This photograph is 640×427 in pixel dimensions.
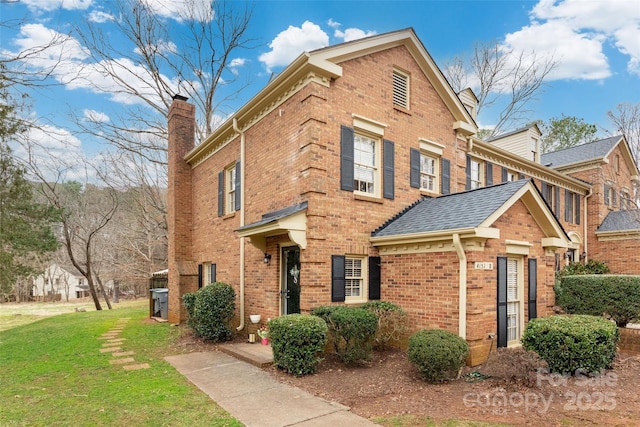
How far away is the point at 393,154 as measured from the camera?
31.6 ft

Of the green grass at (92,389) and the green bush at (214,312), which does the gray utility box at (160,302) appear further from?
the green bush at (214,312)

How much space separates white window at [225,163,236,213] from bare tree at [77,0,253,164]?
9.68m

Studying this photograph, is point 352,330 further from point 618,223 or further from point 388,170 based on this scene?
point 618,223

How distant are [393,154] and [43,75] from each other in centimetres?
729

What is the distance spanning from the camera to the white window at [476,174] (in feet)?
44.3

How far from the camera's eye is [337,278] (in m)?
8.28

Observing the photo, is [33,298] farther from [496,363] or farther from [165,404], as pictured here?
[496,363]

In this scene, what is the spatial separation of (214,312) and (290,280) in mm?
2351

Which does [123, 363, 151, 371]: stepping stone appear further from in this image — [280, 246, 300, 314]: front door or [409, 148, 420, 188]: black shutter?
[409, 148, 420, 188]: black shutter

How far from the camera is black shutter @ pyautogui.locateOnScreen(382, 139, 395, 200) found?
369 inches

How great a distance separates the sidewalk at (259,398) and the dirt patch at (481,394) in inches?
11.0

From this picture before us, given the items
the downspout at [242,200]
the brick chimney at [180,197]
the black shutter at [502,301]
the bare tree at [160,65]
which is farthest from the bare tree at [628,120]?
the bare tree at [160,65]

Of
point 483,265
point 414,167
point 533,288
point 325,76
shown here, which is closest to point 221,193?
point 325,76

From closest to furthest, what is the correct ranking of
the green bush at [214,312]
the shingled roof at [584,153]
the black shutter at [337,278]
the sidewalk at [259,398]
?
the sidewalk at [259,398], the black shutter at [337,278], the green bush at [214,312], the shingled roof at [584,153]
